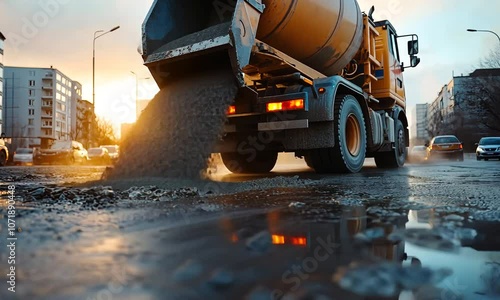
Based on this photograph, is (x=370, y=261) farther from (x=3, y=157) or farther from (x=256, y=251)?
(x=3, y=157)

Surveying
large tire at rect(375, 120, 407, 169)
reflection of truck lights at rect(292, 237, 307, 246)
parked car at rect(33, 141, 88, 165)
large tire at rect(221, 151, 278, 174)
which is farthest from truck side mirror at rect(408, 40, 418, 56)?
parked car at rect(33, 141, 88, 165)

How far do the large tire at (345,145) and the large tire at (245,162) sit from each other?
1.60m

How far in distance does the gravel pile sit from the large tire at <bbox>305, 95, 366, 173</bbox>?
6.61ft

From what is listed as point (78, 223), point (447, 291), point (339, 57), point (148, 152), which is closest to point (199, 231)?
point (78, 223)

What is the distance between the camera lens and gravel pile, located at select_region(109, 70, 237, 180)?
446cm

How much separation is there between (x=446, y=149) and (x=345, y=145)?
1463cm

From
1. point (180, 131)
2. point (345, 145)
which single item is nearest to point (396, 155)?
point (345, 145)

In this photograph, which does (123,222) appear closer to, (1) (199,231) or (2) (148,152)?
(1) (199,231)

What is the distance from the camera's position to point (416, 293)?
1.06 m

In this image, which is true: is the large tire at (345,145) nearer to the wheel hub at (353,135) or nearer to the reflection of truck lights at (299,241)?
the wheel hub at (353,135)

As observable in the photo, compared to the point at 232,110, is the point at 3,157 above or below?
below

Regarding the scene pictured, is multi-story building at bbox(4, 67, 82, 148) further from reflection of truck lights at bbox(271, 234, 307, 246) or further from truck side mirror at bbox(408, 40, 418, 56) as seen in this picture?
reflection of truck lights at bbox(271, 234, 307, 246)

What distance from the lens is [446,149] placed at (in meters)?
18.2

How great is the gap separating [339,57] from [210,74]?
2769mm
